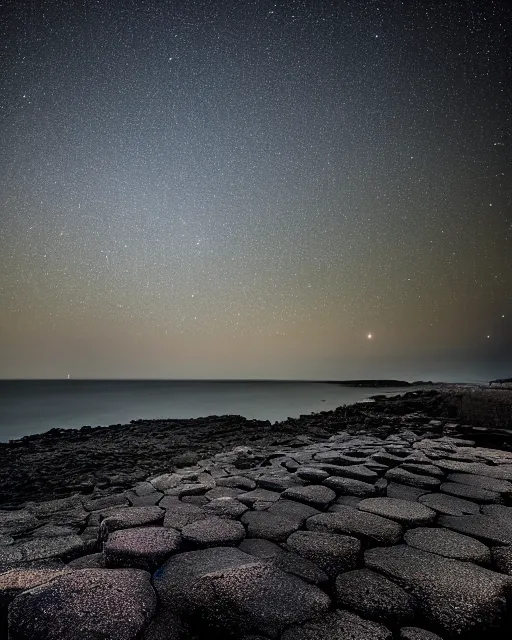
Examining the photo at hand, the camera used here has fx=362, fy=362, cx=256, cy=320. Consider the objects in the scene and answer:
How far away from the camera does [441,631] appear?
145cm

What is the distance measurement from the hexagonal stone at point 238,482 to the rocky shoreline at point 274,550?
0.09ft

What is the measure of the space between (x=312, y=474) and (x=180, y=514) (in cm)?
130

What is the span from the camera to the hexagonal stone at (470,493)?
284cm

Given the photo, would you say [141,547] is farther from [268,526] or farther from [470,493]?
[470,493]

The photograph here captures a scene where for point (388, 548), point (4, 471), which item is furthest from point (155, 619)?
point (4, 471)

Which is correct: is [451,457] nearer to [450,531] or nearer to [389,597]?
[450,531]

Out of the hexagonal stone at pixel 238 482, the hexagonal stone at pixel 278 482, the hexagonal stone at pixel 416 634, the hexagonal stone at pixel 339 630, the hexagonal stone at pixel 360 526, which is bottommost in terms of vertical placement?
the hexagonal stone at pixel 238 482

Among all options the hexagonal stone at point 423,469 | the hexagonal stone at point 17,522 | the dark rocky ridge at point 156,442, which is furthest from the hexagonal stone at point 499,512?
the hexagonal stone at point 17,522

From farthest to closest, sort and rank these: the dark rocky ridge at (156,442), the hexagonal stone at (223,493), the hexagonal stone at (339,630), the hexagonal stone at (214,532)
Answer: the dark rocky ridge at (156,442) < the hexagonal stone at (223,493) < the hexagonal stone at (214,532) < the hexagonal stone at (339,630)

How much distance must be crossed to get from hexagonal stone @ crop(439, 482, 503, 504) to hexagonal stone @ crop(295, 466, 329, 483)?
0.99 m

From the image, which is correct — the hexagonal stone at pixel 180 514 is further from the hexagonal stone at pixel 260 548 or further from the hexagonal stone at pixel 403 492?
the hexagonal stone at pixel 403 492

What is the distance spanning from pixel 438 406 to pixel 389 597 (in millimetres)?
7718

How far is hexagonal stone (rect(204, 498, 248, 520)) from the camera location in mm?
2600

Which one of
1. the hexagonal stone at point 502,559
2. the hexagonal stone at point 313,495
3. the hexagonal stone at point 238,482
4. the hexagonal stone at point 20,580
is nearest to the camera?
the hexagonal stone at point 20,580
